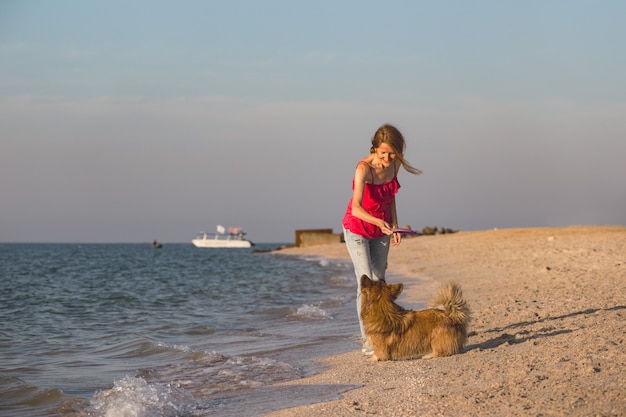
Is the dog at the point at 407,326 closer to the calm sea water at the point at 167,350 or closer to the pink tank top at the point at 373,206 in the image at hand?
the pink tank top at the point at 373,206

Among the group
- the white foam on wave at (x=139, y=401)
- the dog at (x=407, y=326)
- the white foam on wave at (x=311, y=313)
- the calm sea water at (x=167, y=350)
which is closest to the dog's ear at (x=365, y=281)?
the dog at (x=407, y=326)

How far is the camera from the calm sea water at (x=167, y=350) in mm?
5910

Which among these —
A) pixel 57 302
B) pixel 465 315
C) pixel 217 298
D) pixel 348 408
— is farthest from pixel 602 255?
pixel 348 408

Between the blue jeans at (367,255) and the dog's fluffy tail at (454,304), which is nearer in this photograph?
the dog's fluffy tail at (454,304)

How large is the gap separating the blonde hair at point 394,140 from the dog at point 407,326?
108cm

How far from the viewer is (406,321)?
6.57 meters

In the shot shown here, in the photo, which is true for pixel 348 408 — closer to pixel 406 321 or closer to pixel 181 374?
pixel 406 321

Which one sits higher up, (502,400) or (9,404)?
(502,400)

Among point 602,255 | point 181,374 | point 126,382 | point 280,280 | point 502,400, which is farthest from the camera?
point 280,280

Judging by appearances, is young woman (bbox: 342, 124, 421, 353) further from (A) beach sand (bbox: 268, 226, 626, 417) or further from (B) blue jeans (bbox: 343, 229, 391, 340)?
(A) beach sand (bbox: 268, 226, 626, 417)

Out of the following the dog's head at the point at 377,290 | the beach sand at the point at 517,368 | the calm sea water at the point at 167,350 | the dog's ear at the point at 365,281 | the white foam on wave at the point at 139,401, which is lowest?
the calm sea water at the point at 167,350

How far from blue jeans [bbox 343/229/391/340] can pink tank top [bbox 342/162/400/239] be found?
7 centimetres

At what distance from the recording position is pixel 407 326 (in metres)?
6.55

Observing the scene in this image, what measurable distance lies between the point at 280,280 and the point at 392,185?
16020mm
